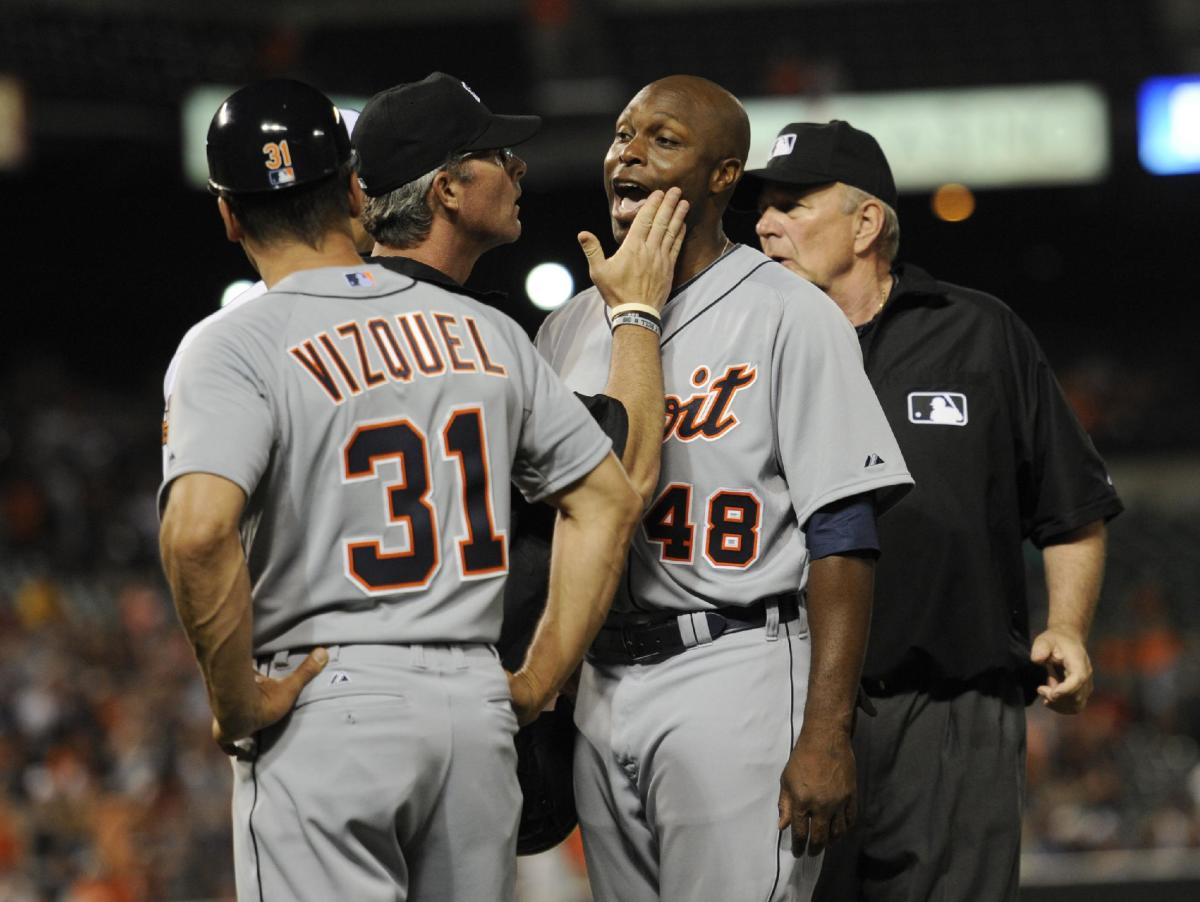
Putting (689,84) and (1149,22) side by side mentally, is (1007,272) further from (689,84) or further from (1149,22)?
(689,84)

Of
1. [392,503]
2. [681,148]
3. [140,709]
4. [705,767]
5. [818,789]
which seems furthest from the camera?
[140,709]

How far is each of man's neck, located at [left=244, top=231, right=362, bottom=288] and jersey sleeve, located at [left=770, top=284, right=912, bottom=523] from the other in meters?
0.73

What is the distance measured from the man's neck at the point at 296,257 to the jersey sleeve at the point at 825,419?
73 cm

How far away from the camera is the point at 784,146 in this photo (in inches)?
129

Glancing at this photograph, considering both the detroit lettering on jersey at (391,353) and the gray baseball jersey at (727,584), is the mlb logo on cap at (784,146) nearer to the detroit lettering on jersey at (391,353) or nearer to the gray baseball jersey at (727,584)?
the gray baseball jersey at (727,584)

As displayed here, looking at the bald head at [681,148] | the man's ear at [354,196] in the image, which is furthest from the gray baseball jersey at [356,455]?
the bald head at [681,148]

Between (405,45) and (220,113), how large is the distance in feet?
49.6

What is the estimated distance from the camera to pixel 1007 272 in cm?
1775

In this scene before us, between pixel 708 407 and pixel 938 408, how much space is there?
619mm

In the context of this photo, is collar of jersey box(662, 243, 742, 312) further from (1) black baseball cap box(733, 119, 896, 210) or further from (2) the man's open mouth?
A: (1) black baseball cap box(733, 119, 896, 210)

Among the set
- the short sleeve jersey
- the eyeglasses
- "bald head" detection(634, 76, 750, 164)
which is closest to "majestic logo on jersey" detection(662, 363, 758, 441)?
the short sleeve jersey

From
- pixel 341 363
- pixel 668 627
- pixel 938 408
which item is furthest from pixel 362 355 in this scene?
pixel 938 408

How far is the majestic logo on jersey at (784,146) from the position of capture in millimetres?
3262

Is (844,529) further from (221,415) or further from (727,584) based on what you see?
(221,415)
